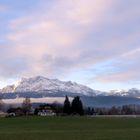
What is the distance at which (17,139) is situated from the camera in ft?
128

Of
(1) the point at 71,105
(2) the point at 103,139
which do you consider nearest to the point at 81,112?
(1) the point at 71,105

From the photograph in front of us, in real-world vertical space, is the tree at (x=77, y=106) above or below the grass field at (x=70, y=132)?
above

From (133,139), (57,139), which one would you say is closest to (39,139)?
(57,139)

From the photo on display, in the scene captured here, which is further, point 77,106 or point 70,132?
point 77,106

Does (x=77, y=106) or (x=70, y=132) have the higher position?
(x=77, y=106)

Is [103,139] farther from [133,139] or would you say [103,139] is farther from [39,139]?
[39,139]

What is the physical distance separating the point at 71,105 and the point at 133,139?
156 metres

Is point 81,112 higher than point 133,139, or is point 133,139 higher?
point 81,112

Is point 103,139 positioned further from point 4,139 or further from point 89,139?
point 4,139

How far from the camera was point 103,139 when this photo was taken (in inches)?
1534

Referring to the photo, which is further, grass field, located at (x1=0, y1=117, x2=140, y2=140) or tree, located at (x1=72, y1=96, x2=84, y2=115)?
tree, located at (x1=72, y1=96, x2=84, y2=115)

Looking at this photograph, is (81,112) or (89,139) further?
(81,112)

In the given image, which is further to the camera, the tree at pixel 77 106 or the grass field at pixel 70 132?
the tree at pixel 77 106

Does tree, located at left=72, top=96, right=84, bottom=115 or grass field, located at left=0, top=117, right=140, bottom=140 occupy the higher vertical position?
tree, located at left=72, top=96, right=84, bottom=115
